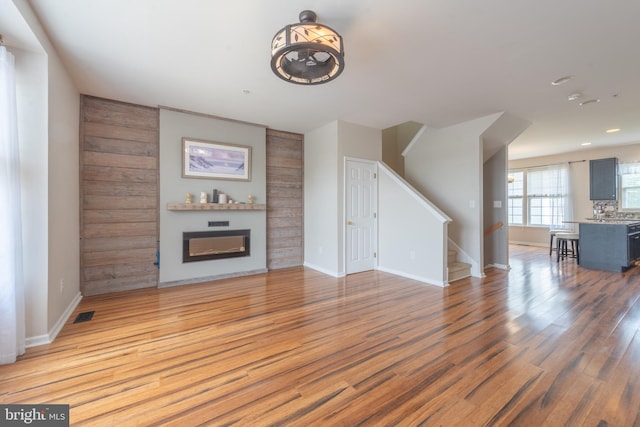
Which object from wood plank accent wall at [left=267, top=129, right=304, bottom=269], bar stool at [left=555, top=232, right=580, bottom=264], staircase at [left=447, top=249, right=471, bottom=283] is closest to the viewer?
staircase at [left=447, top=249, right=471, bottom=283]

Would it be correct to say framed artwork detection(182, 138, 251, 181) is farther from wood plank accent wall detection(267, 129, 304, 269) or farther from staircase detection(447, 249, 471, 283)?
staircase detection(447, 249, 471, 283)

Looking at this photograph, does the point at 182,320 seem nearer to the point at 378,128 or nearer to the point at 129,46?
the point at 129,46

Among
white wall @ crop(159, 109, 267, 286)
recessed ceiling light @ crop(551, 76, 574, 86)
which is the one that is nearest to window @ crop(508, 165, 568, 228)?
recessed ceiling light @ crop(551, 76, 574, 86)

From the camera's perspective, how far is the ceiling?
202 centimetres

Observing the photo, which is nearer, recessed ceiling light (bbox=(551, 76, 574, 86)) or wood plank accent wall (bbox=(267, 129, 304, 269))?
recessed ceiling light (bbox=(551, 76, 574, 86))

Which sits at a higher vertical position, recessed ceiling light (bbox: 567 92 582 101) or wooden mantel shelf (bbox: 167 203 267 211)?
recessed ceiling light (bbox: 567 92 582 101)

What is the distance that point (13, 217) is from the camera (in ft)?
6.80

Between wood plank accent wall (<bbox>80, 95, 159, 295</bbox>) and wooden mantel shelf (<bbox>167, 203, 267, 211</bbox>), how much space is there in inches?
12.7

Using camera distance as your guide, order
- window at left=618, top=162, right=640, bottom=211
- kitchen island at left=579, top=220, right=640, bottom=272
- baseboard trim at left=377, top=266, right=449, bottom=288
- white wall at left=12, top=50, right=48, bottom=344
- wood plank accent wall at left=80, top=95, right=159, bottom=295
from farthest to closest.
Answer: window at left=618, top=162, right=640, bottom=211 < kitchen island at left=579, top=220, right=640, bottom=272 < baseboard trim at left=377, top=266, right=449, bottom=288 < wood plank accent wall at left=80, top=95, right=159, bottom=295 < white wall at left=12, top=50, right=48, bottom=344

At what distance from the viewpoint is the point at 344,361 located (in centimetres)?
206

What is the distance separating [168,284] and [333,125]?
3654 mm

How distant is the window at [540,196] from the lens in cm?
739

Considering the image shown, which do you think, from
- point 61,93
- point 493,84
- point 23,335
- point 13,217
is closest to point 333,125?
point 493,84

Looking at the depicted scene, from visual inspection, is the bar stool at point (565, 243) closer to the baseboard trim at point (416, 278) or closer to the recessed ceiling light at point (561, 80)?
the baseboard trim at point (416, 278)
